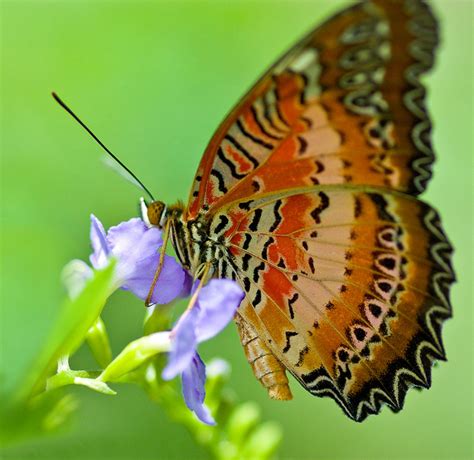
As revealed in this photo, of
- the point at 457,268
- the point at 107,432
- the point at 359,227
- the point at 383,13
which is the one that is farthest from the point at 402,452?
the point at 383,13

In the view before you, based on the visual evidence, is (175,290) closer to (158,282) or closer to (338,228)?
(158,282)

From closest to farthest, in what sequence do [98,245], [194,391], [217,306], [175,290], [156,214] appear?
[217,306]
[194,391]
[98,245]
[175,290]
[156,214]

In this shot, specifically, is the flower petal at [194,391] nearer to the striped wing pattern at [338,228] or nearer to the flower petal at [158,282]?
the flower petal at [158,282]

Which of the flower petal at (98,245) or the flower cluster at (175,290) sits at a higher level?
the flower petal at (98,245)

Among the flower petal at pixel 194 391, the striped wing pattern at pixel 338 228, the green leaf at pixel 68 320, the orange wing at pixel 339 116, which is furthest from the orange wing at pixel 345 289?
the green leaf at pixel 68 320

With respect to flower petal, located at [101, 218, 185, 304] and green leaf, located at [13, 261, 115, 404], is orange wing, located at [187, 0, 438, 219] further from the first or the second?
green leaf, located at [13, 261, 115, 404]

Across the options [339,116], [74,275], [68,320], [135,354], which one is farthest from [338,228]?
[68,320]

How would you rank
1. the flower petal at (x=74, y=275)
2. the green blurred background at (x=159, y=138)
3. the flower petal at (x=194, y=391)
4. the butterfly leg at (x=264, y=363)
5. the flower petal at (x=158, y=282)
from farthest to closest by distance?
1. the green blurred background at (x=159, y=138)
2. the butterfly leg at (x=264, y=363)
3. the flower petal at (x=158, y=282)
4. the flower petal at (x=194, y=391)
5. the flower petal at (x=74, y=275)
